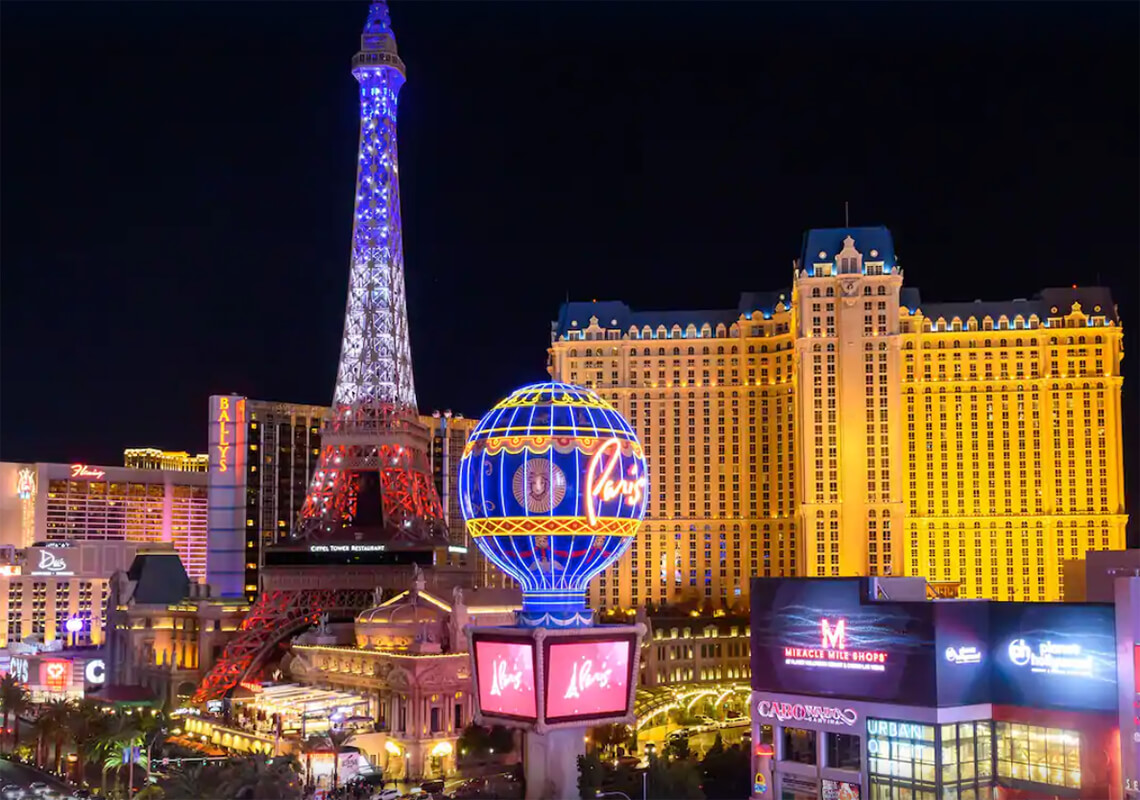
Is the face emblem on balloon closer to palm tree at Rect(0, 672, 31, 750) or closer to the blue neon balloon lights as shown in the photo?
the blue neon balloon lights

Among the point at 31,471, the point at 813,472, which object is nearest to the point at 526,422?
the point at 813,472

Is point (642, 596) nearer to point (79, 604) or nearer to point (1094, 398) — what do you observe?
point (1094, 398)

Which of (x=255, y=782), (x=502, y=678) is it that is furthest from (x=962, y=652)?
(x=255, y=782)

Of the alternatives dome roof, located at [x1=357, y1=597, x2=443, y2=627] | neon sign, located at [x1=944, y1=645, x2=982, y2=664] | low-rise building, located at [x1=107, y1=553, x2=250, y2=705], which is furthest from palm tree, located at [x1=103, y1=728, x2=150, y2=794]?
neon sign, located at [x1=944, y1=645, x2=982, y2=664]

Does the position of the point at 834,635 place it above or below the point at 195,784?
above

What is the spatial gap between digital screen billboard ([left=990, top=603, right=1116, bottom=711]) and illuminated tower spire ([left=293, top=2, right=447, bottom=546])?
54.3 meters

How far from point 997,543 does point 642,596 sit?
114 ft

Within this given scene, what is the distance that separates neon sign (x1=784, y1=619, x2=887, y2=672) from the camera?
211ft

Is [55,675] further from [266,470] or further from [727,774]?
[727,774]

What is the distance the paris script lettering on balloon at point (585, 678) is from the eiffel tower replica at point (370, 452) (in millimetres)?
42371

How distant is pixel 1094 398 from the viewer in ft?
443

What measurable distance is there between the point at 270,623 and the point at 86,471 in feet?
202

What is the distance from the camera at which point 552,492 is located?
62.3m

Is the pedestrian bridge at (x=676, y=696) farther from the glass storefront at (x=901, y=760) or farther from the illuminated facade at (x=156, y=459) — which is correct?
the illuminated facade at (x=156, y=459)
